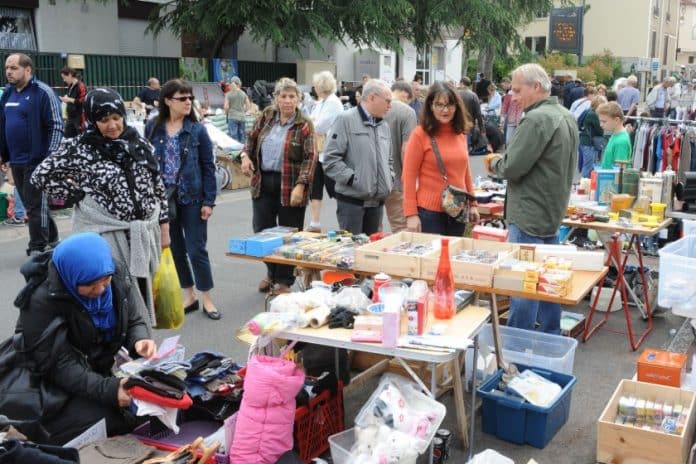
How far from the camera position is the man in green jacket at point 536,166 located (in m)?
4.56

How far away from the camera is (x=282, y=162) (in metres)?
5.82

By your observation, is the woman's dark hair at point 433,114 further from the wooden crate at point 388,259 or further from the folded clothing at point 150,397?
the folded clothing at point 150,397

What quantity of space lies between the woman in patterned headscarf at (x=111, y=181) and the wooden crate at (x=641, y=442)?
100 inches

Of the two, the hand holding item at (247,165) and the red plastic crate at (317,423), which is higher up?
the hand holding item at (247,165)

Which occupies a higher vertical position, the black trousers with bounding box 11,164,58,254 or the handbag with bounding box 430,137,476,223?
the handbag with bounding box 430,137,476,223

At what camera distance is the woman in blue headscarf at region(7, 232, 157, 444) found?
3193 mm

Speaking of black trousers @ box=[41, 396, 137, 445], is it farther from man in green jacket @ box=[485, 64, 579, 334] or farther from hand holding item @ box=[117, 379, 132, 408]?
man in green jacket @ box=[485, 64, 579, 334]

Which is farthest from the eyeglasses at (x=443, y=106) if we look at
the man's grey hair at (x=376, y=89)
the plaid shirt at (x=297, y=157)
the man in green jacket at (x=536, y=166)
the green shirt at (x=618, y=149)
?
the green shirt at (x=618, y=149)

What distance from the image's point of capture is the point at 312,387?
148 inches

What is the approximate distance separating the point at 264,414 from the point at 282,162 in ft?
9.58

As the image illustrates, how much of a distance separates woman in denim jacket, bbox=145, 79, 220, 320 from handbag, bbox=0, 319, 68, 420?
2285 mm

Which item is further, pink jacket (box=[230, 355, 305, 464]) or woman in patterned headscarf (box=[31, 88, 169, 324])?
woman in patterned headscarf (box=[31, 88, 169, 324])

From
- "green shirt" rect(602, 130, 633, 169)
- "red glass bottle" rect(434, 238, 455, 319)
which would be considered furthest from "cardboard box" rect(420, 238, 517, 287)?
"green shirt" rect(602, 130, 633, 169)

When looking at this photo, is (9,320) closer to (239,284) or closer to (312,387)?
(239,284)
